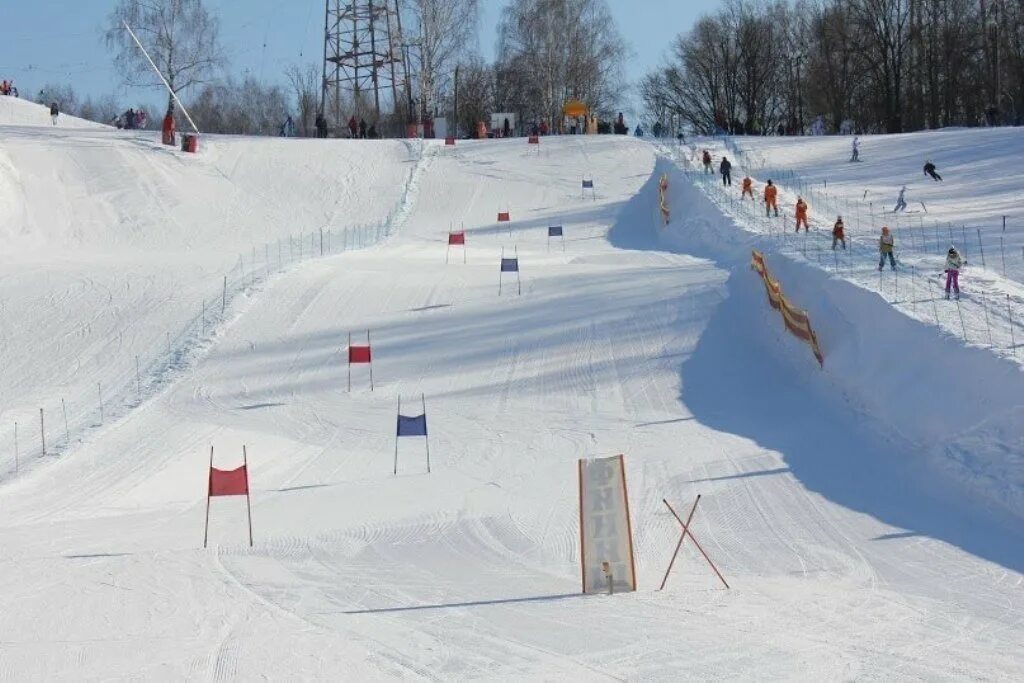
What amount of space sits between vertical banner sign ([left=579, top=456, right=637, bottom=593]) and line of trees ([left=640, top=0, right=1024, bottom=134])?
179ft

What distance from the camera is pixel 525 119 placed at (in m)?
88.7

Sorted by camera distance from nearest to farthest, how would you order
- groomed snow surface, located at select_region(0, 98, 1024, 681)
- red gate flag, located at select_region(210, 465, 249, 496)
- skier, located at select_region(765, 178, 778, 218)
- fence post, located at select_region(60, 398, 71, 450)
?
groomed snow surface, located at select_region(0, 98, 1024, 681), red gate flag, located at select_region(210, 465, 249, 496), fence post, located at select_region(60, 398, 71, 450), skier, located at select_region(765, 178, 778, 218)

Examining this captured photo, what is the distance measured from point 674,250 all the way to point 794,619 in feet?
91.9

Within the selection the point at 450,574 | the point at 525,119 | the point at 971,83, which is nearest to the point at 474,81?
the point at 525,119

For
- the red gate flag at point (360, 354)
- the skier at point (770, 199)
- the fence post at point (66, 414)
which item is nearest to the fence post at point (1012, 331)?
the red gate flag at point (360, 354)

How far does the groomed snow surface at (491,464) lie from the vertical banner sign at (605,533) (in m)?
0.37

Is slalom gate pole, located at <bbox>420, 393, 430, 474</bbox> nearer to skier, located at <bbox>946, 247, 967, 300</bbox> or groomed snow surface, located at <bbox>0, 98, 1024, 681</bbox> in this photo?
groomed snow surface, located at <bbox>0, 98, 1024, 681</bbox>

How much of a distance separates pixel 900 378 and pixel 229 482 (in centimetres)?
1024

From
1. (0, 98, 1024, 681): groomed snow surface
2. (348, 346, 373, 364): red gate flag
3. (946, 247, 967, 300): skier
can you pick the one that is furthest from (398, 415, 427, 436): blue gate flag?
(946, 247, 967, 300): skier

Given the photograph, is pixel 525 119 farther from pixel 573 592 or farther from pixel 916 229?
pixel 573 592

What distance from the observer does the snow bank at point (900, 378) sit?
1623 centimetres

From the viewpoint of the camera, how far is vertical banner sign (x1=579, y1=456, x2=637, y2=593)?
12.7 m

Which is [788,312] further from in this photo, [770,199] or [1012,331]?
[770,199]

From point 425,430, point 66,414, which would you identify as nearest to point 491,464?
point 425,430
